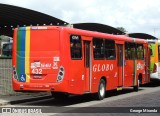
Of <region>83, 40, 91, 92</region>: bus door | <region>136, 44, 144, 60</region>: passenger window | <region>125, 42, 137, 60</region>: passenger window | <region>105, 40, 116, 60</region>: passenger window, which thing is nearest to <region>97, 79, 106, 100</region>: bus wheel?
<region>83, 40, 91, 92</region>: bus door

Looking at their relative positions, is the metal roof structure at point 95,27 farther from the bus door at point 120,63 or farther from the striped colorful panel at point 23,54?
the striped colorful panel at point 23,54

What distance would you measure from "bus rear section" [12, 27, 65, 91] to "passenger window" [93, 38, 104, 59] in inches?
102

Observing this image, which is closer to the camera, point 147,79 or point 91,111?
point 91,111

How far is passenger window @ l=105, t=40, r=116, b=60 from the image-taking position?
1888cm

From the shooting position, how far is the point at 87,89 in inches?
668

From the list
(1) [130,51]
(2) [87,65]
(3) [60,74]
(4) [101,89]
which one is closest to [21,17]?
(1) [130,51]

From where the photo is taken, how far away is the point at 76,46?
16.2 meters

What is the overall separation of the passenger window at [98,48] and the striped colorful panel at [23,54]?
2997mm

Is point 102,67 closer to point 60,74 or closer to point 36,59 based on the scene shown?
point 60,74

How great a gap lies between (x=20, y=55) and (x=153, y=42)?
1323 centimetres

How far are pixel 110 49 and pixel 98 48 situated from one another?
1380mm

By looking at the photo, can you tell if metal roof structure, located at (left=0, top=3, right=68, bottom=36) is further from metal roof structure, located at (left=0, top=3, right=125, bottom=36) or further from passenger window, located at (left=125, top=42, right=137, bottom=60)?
passenger window, located at (left=125, top=42, right=137, bottom=60)

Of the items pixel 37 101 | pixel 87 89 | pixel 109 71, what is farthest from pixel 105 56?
pixel 37 101

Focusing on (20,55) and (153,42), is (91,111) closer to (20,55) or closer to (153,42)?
(20,55)
